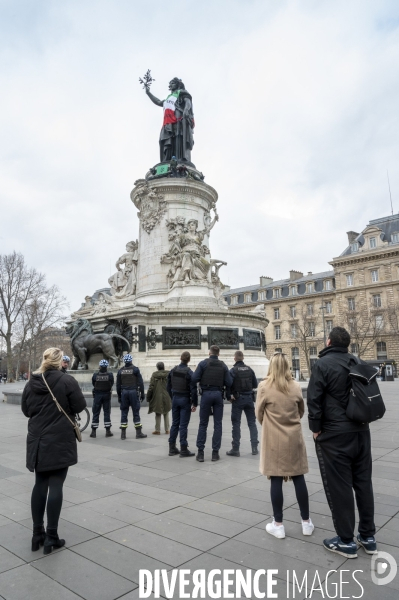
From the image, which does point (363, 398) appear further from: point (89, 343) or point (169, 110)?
point (169, 110)

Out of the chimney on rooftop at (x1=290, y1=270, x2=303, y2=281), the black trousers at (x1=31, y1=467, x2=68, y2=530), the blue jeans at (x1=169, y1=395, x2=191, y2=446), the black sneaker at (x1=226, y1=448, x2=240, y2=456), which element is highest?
the chimney on rooftop at (x1=290, y1=270, x2=303, y2=281)

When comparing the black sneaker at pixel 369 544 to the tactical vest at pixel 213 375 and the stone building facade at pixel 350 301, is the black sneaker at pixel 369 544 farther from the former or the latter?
the stone building facade at pixel 350 301

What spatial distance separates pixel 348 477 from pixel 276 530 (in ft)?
2.91

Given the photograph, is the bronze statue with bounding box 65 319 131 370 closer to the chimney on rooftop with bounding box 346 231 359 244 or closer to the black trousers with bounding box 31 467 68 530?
the black trousers with bounding box 31 467 68 530

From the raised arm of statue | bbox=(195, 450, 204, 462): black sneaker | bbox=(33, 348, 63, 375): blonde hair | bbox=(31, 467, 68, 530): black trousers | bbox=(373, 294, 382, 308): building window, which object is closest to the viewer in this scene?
bbox=(31, 467, 68, 530): black trousers

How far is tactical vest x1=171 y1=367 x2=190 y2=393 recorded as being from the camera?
26.1ft

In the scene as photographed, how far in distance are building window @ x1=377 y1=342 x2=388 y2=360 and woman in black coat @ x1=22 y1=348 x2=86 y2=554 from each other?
59503 mm

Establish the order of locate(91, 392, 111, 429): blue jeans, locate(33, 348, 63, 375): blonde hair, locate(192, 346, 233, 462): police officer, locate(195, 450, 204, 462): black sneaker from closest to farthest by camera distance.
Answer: locate(33, 348, 63, 375): blonde hair < locate(195, 450, 204, 462): black sneaker < locate(192, 346, 233, 462): police officer < locate(91, 392, 111, 429): blue jeans

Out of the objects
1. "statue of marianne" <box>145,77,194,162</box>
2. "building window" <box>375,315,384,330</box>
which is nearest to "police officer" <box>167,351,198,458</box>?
"statue of marianne" <box>145,77,194,162</box>

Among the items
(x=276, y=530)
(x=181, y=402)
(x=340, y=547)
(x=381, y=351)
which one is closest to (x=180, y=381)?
(x=181, y=402)

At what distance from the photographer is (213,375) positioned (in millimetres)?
7594

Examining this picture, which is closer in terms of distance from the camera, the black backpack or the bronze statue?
the black backpack

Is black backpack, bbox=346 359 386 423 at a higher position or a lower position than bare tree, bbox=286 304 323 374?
lower

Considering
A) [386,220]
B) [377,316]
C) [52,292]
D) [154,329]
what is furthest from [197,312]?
[386,220]
